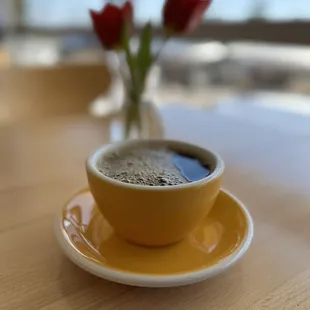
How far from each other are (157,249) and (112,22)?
0.36 meters

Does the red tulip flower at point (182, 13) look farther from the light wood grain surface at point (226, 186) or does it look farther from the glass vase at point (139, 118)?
the light wood grain surface at point (226, 186)

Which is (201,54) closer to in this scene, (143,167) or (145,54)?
(145,54)

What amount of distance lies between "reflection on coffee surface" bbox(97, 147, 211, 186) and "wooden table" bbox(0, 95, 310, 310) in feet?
0.29

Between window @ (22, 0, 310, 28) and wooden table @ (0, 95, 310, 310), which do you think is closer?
wooden table @ (0, 95, 310, 310)

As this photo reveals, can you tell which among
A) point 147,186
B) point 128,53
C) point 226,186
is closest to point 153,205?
point 147,186

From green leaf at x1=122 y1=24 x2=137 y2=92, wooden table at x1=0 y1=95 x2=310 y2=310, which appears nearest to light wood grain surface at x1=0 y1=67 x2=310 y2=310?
wooden table at x1=0 y1=95 x2=310 y2=310

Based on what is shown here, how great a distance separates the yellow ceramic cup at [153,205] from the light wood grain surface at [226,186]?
48 millimetres

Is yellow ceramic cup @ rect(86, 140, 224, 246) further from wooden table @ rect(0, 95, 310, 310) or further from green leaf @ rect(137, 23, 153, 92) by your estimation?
green leaf @ rect(137, 23, 153, 92)

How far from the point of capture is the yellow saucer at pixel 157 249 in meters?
0.33

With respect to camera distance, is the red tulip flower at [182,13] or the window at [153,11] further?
the window at [153,11]

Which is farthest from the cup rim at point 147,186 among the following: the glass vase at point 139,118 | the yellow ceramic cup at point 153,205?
the glass vase at point 139,118

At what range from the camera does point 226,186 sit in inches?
A: 21.7

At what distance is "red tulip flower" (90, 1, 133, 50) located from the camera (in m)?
0.59

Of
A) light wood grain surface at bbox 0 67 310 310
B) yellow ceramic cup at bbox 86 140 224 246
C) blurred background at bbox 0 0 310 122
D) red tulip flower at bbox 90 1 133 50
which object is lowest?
blurred background at bbox 0 0 310 122
